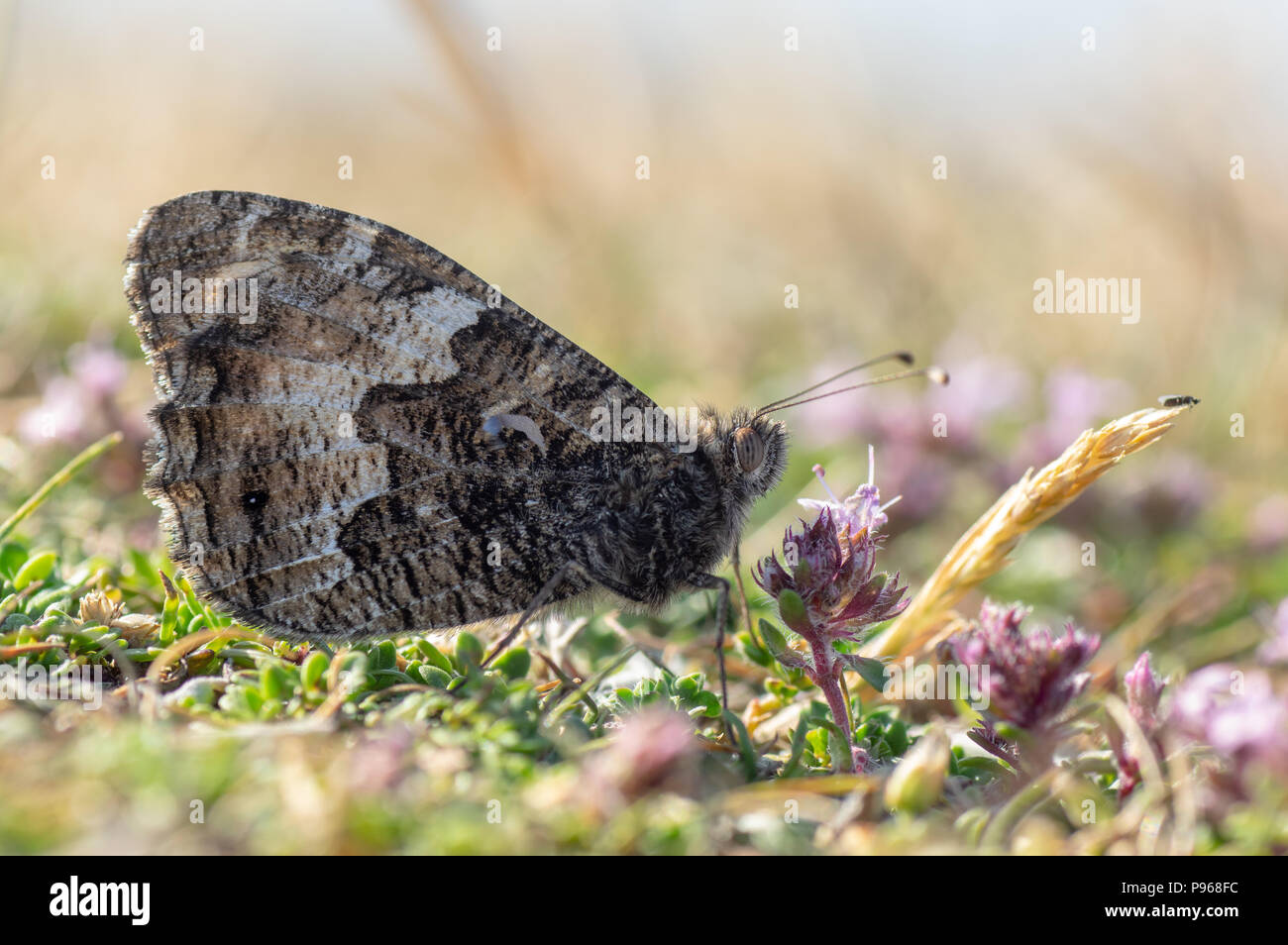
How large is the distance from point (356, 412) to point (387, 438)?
109mm

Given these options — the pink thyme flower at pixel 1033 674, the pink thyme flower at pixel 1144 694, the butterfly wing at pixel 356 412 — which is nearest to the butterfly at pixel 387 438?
the butterfly wing at pixel 356 412

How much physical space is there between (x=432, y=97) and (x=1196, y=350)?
16.9 feet

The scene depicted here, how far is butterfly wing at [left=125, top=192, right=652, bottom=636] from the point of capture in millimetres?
2779

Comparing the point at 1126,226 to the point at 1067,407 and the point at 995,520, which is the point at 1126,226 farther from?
the point at 995,520

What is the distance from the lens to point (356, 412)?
286 cm

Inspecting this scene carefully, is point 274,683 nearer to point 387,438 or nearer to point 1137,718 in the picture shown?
point 387,438

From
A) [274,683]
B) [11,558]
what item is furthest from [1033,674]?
[11,558]

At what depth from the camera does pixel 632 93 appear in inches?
309

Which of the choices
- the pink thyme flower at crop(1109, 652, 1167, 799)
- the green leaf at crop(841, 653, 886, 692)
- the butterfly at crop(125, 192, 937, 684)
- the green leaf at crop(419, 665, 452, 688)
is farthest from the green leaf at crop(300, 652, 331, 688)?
the pink thyme flower at crop(1109, 652, 1167, 799)

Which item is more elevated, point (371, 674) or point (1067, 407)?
point (1067, 407)

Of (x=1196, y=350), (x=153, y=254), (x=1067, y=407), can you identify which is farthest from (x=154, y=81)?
(x=1196, y=350)

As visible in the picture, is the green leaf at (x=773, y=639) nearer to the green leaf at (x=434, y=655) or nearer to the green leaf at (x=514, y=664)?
the green leaf at (x=514, y=664)

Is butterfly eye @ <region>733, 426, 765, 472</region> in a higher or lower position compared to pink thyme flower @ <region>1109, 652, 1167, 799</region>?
higher

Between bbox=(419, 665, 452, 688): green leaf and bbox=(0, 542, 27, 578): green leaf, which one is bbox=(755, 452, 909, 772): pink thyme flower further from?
bbox=(0, 542, 27, 578): green leaf
